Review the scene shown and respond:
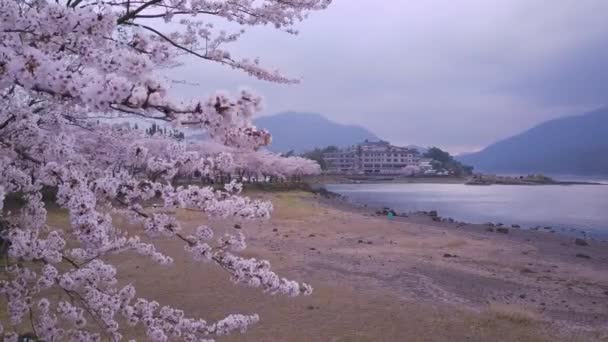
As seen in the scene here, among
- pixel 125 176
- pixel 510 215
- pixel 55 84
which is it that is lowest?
pixel 510 215

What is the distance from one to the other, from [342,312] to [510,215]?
31.8m

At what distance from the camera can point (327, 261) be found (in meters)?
12.4

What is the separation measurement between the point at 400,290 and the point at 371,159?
445ft

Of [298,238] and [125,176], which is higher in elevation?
[125,176]

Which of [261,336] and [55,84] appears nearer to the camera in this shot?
[55,84]

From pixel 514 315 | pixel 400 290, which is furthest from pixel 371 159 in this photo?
pixel 514 315

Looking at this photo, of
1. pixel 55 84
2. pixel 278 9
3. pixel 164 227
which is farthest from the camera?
pixel 278 9

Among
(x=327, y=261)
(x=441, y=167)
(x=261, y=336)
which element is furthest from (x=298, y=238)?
(x=441, y=167)

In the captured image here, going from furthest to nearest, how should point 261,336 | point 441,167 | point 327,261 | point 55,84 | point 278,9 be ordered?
point 441,167, point 327,261, point 261,336, point 278,9, point 55,84

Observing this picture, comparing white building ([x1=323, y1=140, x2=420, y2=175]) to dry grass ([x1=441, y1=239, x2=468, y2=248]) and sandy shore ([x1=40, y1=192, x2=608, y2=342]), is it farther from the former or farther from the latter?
sandy shore ([x1=40, y1=192, x2=608, y2=342])

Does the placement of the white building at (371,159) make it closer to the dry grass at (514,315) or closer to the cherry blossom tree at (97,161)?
the dry grass at (514,315)

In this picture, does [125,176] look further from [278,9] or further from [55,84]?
[278,9]

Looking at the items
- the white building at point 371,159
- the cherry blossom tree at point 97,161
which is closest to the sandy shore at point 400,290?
the cherry blossom tree at point 97,161

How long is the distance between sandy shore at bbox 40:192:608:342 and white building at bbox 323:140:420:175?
124546mm
